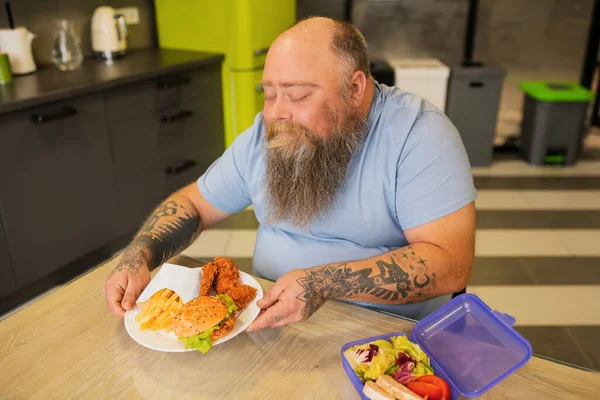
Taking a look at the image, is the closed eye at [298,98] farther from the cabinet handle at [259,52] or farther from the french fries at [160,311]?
the cabinet handle at [259,52]

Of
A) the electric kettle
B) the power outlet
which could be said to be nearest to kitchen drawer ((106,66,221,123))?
the electric kettle

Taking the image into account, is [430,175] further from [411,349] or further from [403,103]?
[411,349]

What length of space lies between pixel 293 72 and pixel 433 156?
0.37 metres

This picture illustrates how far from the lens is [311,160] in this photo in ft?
4.06

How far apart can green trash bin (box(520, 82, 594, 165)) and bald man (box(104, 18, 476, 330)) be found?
2666mm

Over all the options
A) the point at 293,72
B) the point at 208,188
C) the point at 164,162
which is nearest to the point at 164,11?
the point at 164,162

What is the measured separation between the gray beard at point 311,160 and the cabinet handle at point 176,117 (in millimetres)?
1620

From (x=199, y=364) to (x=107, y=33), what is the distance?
2.44 m

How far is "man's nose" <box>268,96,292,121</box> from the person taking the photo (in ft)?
3.90

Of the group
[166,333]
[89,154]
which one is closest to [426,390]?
[166,333]

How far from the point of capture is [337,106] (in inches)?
47.6

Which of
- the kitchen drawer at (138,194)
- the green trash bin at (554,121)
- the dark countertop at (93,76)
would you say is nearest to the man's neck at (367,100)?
the dark countertop at (93,76)

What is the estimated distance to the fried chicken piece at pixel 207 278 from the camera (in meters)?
1.05

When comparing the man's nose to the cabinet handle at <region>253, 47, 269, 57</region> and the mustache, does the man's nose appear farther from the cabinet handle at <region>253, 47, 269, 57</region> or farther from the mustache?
the cabinet handle at <region>253, 47, 269, 57</region>
